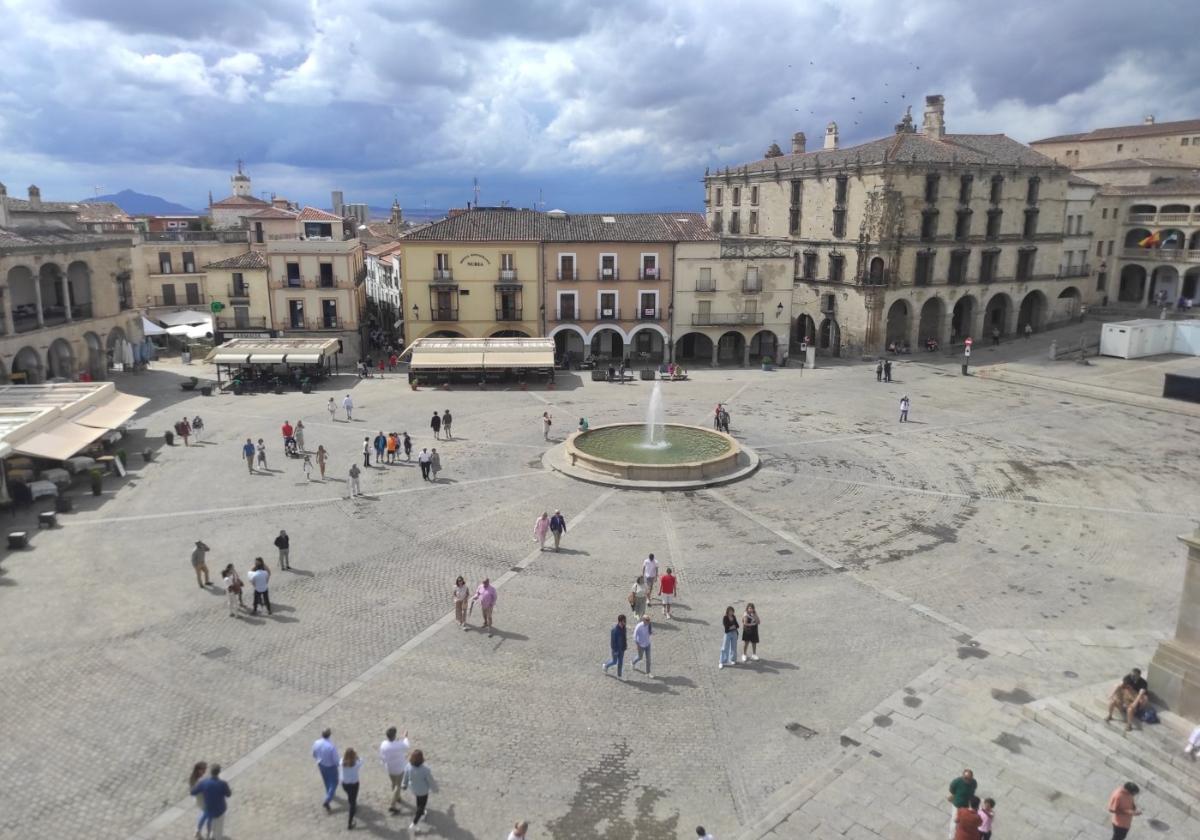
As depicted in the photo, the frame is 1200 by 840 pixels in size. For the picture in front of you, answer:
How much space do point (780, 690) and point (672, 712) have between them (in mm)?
2183

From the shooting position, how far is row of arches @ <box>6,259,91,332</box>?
40875 mm

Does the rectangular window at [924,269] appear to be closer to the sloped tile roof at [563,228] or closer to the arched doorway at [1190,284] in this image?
the sloped tile roof at [563,228]

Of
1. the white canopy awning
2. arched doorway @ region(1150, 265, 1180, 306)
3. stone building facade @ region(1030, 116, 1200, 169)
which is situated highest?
stone building facade @ region(1030, 116, 1200, 169)

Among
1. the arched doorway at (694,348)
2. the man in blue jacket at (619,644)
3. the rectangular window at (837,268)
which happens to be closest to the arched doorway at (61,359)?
the arched doorway at (694,348)

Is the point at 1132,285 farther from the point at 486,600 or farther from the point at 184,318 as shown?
the point at 184,318

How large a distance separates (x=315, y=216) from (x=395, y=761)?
45785mm

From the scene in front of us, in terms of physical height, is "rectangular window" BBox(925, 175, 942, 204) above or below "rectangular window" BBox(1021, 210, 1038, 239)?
above

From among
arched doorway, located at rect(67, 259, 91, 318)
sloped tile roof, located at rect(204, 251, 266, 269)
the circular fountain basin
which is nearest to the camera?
the circular fountain basin

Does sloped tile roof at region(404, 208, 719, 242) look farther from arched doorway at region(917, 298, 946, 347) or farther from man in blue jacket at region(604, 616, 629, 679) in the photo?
man in blue jacket at region(604, 616, 629, 679)

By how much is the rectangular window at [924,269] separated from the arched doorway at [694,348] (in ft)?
48.2

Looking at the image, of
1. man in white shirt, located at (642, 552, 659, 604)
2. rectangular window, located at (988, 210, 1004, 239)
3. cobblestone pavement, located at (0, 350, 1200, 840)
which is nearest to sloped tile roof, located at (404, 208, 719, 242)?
cobblestone pavement, located at (0, 350, 1200, 840)

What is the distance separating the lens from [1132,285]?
68.8m

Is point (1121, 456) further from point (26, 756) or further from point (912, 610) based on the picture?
point (26, 756)

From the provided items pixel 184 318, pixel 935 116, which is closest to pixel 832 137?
pixel 935 116
